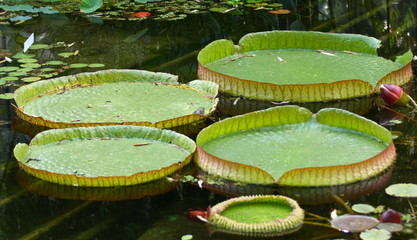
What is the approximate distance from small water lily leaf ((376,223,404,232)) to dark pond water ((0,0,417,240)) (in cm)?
6

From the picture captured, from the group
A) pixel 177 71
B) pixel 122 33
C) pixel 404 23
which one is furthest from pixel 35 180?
pixel 404 23

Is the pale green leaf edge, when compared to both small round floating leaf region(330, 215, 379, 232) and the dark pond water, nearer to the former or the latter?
the dark pond water

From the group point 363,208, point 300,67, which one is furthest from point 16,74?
point 363,208

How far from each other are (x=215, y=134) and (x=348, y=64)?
165cm

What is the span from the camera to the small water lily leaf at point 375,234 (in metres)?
2.97

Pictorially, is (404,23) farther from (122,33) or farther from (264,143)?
(264,143)

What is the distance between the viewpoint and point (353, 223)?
3100 mm

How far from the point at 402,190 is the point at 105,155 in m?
1.41

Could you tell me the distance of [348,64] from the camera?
5211mm

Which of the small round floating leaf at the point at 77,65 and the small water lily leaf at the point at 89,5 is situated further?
the small water lily leaf at the point at 89,5

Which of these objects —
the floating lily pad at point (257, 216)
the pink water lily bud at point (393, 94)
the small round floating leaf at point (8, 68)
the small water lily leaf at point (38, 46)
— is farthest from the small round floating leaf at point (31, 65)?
the floating lily pad at point (257, 216)

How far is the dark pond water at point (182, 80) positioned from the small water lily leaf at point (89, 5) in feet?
0.39

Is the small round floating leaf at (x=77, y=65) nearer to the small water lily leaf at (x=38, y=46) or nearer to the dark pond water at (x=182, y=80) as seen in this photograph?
the dark pond water at (x=182, y=80)

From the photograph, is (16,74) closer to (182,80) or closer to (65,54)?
(65,54)
